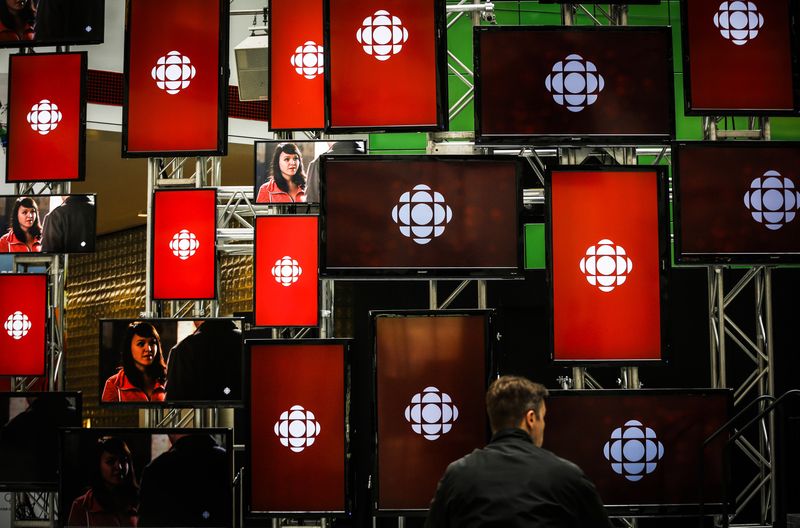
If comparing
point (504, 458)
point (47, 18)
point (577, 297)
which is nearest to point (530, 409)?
point (504, 458)

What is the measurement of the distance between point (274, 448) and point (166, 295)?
4053 mm

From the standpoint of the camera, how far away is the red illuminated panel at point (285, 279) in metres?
8.34

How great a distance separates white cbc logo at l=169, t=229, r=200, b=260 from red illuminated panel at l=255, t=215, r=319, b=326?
2.07ft

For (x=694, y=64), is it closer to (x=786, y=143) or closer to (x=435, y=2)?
(x=786, y=143)

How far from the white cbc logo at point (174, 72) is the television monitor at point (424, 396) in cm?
193

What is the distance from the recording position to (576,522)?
2471mm

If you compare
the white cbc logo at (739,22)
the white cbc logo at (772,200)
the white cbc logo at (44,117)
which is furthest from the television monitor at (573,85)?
the white cbc logo at (44,117)

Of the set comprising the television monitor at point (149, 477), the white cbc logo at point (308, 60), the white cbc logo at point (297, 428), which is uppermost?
the white cbc logo at point (308, 60)

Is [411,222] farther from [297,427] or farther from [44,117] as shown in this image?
[44,117]

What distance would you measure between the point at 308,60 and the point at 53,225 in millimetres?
2415

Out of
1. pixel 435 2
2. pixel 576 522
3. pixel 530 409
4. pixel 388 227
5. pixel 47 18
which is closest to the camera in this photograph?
pixel 576 522

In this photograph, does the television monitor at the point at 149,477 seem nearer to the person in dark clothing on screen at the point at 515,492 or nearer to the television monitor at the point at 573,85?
the television monitor at the point at 573,85

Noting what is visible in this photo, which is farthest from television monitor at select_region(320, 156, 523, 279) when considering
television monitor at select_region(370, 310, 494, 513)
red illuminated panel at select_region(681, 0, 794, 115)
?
red illuminated panel at select_region(681, 0, 794, 115)

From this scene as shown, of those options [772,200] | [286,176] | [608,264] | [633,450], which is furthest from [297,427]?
[286,176]
